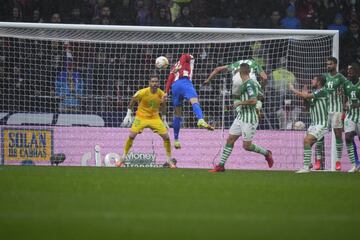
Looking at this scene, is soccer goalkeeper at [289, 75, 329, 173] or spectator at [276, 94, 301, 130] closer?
soccer goalkeeper at [289, 75, 329, 173]

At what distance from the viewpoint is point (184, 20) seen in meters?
23.1

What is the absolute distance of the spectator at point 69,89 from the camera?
19875 millimetres

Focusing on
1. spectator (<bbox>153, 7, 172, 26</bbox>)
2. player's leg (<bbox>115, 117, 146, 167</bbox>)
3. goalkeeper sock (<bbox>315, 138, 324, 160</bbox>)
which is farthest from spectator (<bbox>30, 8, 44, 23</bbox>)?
goalkeeper sock (<bbox>315, 138, 324, 160</bbox>)

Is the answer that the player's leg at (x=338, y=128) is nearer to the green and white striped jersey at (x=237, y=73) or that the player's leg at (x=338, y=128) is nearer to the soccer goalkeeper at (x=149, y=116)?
the green and white striped jersey at (x=237, y=73)

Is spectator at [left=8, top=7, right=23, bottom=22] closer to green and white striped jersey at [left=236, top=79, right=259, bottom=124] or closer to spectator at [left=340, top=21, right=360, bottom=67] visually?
green and white striped jersey at [left=236, top=79, right=259, bottom=124]

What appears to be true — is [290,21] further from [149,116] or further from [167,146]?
[167,146]

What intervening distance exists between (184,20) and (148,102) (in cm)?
488

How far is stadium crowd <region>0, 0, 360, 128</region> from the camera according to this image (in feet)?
66.7

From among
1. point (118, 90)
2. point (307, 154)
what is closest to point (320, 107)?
point (307, 154)

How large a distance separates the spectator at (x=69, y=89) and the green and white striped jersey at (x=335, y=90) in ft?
18.9

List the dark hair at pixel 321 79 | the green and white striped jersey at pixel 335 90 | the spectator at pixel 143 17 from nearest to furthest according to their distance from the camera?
the dark hair at pixel 321 79, the green and white striped jersey at pixel 335 90, the spectator at pixel 143 17

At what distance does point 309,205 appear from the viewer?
976 cm

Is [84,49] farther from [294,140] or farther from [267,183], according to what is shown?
[267,183]

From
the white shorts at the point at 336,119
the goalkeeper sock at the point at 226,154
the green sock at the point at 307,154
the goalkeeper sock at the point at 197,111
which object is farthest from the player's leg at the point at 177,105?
the white shorts at the point at 336,119
